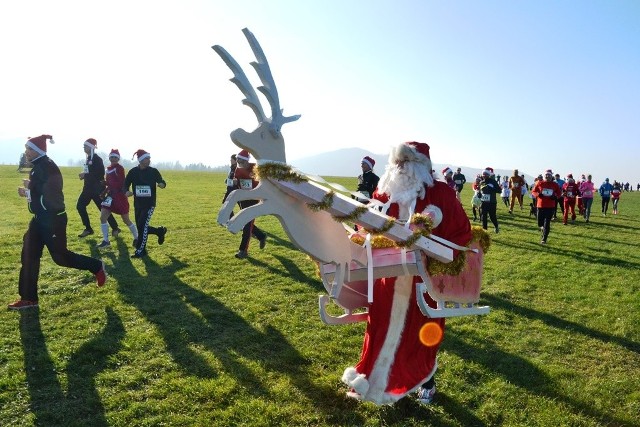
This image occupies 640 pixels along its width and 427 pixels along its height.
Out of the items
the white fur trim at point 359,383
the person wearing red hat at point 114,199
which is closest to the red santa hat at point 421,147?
the white fur trim at point 359,383

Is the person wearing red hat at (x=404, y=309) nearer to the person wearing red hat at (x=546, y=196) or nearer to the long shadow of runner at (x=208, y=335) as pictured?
the long shadow of runner at (x=208, y=335)

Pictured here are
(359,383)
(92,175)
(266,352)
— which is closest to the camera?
(359,383)

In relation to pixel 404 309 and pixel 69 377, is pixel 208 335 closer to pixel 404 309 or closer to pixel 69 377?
pixel 69 377

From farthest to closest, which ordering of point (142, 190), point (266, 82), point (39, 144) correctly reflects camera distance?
point (142, 190), point (39, 144), point (266, 82)

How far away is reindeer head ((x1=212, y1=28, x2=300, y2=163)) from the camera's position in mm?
3078

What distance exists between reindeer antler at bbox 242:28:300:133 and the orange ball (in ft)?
7.25

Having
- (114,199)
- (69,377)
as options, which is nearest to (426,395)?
(69,377)

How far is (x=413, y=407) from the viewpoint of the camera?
4254mm

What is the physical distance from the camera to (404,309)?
13.6 ft

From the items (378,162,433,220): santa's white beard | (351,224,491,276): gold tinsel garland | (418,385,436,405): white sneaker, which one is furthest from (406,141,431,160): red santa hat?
(418,385,436,405): white sneaker

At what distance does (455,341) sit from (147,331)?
378cm

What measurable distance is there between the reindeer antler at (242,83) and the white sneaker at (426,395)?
2907 mm

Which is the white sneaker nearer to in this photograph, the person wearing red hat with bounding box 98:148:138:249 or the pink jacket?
the person wearing red hat with bounding box 98:148:138:249

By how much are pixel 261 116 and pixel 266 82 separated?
0.75 ft
